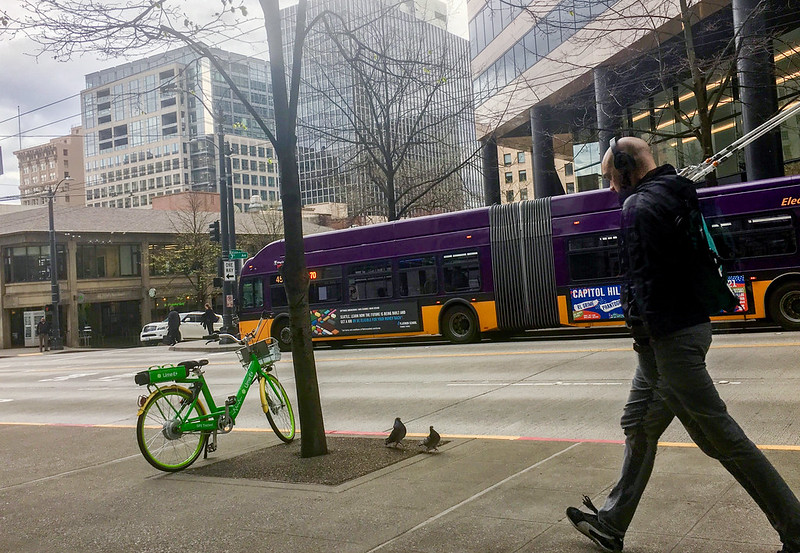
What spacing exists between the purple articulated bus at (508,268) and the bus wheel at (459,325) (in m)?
0.03

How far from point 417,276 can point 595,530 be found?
1672 centimetres

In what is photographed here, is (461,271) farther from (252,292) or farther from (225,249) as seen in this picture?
(225,249)

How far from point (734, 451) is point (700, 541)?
0.70 meters

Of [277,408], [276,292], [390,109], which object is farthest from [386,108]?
[277,408]

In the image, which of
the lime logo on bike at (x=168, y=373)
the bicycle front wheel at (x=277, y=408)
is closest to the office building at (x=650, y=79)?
the bicycle front wheel at (x=277, y=408)

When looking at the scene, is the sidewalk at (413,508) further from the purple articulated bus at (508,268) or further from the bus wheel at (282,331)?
the bus wheel at (282,331)

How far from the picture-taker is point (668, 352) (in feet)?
11.3

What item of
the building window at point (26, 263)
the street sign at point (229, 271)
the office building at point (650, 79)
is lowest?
the street sign at point (229, 271)

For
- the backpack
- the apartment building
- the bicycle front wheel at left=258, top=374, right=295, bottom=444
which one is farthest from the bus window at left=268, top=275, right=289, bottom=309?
the apartment building

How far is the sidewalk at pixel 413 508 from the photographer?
13.3ft

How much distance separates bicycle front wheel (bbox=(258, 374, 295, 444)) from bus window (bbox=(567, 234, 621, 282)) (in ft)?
37.7

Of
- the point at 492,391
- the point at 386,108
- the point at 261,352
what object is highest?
the point at 386,108

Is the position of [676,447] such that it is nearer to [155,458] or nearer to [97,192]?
[155,458]

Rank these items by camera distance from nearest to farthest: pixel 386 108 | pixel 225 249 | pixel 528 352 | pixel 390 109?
pixel 528 352, pixel 386 108, pixel 390 109, pixel 225 249
